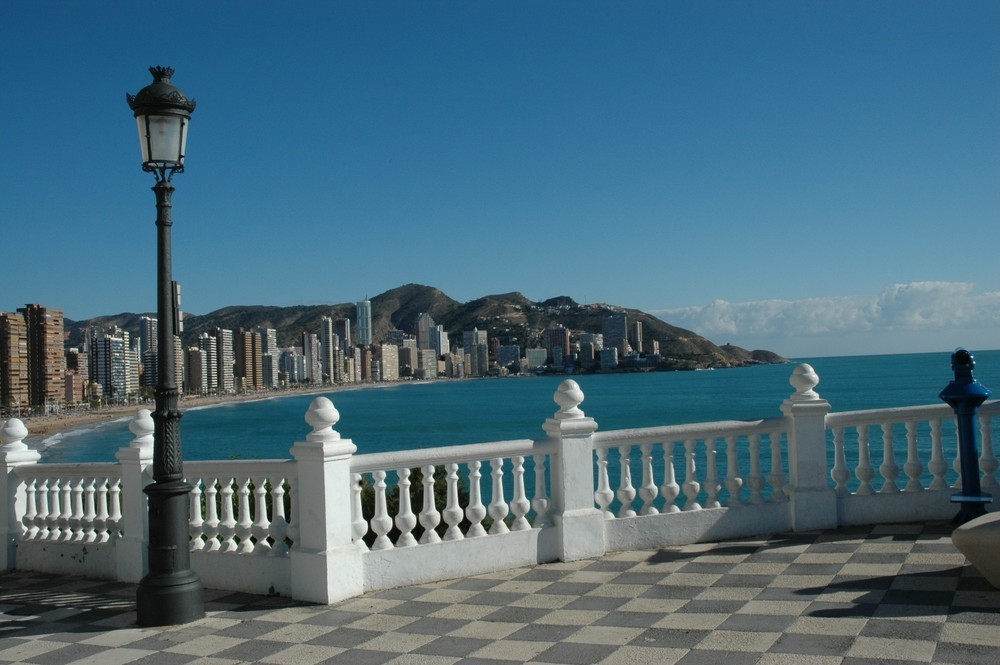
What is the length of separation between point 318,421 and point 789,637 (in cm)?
353

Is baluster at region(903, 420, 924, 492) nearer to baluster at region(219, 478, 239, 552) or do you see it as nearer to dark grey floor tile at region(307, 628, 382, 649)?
dark grey floor tile at region(307, 628, 382, 649)

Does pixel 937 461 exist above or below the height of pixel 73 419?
above

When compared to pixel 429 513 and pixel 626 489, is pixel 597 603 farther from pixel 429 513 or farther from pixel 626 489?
pixel 626 489

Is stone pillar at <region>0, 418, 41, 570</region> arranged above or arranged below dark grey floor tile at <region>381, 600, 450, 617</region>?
above

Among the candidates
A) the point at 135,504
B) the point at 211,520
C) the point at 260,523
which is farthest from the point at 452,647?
the point at 135,504

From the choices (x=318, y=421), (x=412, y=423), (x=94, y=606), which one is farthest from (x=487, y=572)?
(x=412, y=423)

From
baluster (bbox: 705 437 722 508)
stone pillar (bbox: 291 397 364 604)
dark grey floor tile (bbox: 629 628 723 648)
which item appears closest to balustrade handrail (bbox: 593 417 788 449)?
baluster (bbox: 705 437 722 508)

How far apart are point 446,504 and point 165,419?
270cm

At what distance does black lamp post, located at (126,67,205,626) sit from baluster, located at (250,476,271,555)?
2.16 feet

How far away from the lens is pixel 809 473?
8109 mm

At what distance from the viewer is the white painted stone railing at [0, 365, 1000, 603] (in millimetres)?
6645

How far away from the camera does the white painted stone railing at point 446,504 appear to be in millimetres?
6645

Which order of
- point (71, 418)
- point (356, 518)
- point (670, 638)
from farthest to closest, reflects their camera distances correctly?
point (71, 418) < point (356, 518) < point (670, 638)

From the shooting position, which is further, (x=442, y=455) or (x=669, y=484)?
(x=669, y=484)
